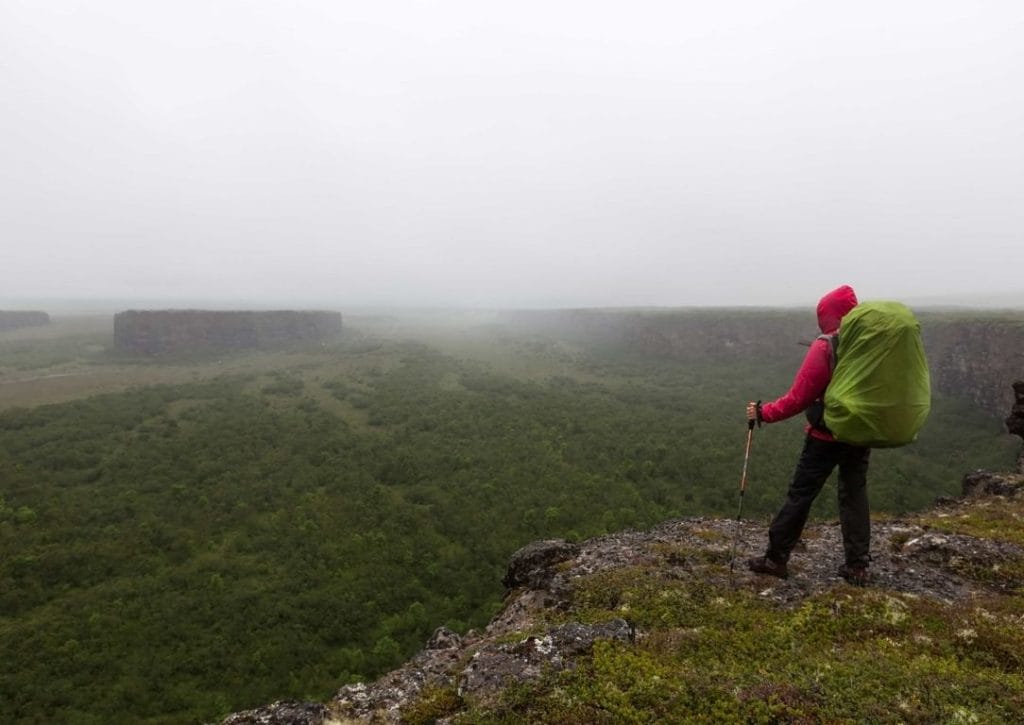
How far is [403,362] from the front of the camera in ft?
160

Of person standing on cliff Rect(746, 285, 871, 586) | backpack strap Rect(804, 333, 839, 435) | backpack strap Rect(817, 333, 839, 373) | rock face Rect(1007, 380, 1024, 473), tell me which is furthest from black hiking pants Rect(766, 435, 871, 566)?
rock face Rect(1007, 380, 1024, 473)

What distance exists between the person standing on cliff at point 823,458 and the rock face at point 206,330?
65.2 m

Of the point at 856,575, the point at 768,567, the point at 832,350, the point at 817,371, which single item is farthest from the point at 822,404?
the point at 768,567

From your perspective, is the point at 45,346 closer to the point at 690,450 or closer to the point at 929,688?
the point at 690,450

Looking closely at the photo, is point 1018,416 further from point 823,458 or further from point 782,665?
point 782,665

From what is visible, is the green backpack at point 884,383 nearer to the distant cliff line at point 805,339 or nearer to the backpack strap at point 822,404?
the backpack strap at point 822,404

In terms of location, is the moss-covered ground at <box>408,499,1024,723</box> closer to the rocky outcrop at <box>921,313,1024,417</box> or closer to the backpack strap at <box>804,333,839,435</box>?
the backpack strap at <box>804,333,839,435</box>

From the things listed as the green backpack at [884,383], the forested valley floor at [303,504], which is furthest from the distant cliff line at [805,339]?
the green backpack at [884,383]

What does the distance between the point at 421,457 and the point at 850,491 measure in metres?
18.3

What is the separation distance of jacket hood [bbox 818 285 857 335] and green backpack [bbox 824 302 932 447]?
0.66m

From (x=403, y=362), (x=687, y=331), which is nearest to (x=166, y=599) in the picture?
(x=403, y=362)

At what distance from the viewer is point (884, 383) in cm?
508

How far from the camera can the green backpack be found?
16.6 feet

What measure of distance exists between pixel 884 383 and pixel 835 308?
4.42 feet
